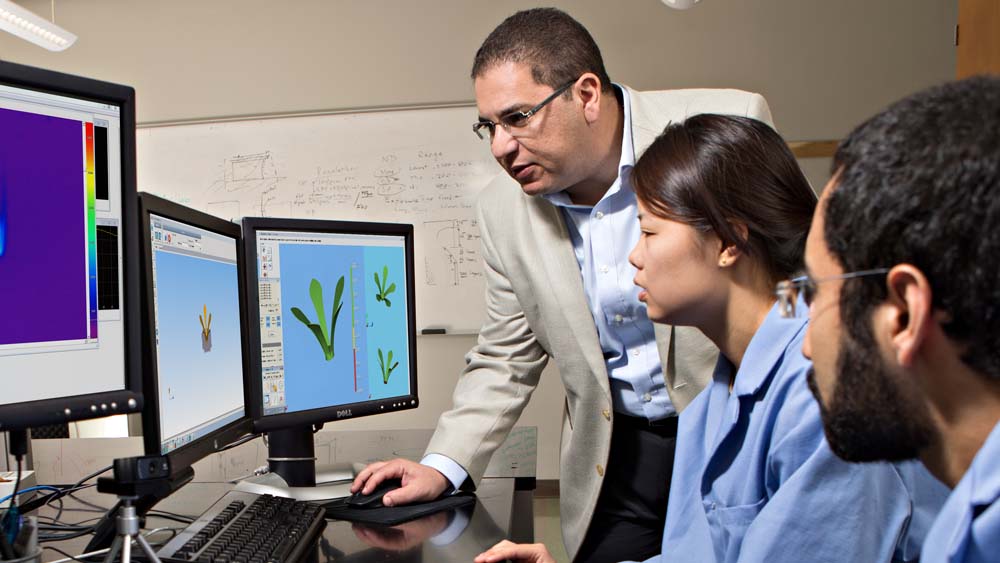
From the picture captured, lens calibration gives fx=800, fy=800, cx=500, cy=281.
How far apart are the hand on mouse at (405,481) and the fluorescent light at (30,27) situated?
8.48 feet

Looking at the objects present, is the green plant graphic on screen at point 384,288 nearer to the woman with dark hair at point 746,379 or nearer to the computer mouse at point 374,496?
the computer mouse at point 374,496

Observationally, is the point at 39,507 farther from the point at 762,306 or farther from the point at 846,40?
the point at 846,40

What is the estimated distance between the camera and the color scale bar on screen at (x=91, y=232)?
0.84 metres

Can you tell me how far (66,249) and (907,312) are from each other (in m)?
0.78

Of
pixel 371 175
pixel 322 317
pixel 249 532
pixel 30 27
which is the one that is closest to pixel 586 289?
A: pixel 322 317

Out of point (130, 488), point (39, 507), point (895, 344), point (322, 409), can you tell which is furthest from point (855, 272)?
point (39, 507)

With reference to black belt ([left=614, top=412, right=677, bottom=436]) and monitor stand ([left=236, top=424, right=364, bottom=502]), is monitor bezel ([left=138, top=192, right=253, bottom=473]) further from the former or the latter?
black belt ([left=614, top=412, right=677, bottom=436])

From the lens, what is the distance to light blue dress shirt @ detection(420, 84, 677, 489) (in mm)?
1484

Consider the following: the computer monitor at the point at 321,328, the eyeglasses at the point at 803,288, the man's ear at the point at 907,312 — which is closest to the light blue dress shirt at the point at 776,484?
the eyeglasses at the point at 803,288

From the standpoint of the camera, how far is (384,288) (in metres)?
1.59

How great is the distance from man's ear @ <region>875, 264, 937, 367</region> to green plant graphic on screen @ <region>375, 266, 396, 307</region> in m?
1.10

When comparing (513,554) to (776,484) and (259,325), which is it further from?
(259,325)

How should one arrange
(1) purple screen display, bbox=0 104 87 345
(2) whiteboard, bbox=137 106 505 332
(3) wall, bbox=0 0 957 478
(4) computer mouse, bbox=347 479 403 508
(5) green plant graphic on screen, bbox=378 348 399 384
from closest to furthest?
(1) purple screen display, bbox=0 104 87 345 → (4) computer mouse, bbox=347 479 403 508 → (5) green plant graphic on screen, bbox=378 348 399 384 → (3) wall, bbox=0 0 957 478 → (2) whiteboard, bbox=137 106 505 332

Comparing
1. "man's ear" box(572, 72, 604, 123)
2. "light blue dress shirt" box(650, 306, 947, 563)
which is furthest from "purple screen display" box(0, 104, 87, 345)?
"man's ear" box(572, 72, 604, 123)
